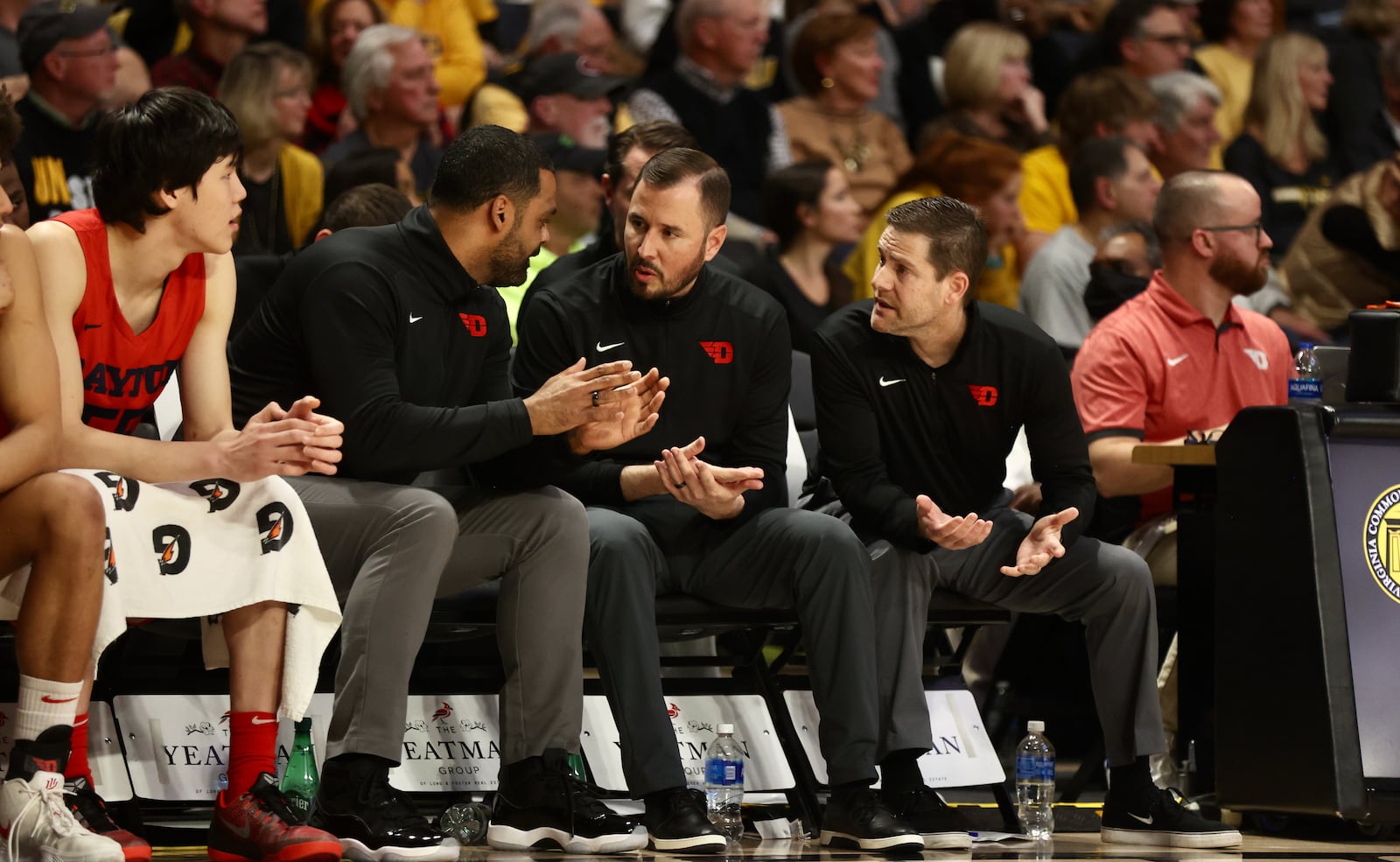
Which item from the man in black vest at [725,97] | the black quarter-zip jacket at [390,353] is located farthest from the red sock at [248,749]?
the man in black vest at [725,97]

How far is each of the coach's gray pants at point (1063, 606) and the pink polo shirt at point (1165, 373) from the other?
3.05 ft

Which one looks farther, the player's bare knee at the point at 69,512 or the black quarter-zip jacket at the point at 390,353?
the black quarter-zip jacket at the point at 390,353

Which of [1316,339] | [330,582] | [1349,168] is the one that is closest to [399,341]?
[330,582]

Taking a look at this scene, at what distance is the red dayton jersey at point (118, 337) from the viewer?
12.6ft

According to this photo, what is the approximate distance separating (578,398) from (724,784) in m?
1.06

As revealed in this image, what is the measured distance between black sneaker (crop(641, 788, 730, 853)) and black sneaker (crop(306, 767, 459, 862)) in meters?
0.50

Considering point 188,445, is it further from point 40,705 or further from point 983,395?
point 983,395

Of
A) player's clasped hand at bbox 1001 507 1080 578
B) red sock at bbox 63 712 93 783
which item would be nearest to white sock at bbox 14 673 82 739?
red sock at bbox 63 712 93 783

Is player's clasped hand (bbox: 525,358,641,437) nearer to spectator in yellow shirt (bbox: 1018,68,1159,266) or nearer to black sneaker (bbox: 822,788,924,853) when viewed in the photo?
black sneaker (bbox: 822,788,924,853)

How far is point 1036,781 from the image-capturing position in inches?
182

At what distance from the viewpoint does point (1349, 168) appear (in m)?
9.54

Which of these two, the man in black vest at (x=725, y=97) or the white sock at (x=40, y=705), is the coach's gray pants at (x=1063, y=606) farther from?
the man in black vest at (x=725, y=97)

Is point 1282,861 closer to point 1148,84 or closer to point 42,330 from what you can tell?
point 42,330

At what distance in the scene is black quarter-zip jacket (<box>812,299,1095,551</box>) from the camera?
4758 mm
